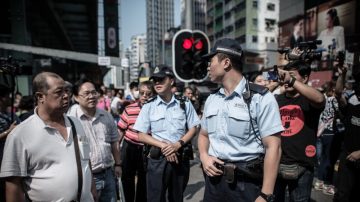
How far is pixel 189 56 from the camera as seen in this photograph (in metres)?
7.59

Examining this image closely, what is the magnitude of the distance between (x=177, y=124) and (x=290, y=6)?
28397 millimetres

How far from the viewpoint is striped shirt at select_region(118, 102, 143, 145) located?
197 inches

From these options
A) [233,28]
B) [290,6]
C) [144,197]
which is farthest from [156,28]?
[144,197]

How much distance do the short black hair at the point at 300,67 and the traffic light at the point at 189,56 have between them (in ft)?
13.5

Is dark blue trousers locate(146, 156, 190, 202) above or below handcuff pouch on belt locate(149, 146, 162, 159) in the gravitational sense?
below

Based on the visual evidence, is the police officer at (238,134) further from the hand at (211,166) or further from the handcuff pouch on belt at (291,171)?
the handcuff pouch on belt at (291,171)

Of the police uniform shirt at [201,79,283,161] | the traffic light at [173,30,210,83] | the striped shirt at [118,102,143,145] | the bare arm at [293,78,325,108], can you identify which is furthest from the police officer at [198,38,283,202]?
the traffic light at [173,30,210,83]

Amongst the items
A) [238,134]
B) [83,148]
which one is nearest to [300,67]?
[238,134]

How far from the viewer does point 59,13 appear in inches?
1021

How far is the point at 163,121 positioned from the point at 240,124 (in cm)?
161

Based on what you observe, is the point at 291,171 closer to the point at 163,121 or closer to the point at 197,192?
the point at 163,121

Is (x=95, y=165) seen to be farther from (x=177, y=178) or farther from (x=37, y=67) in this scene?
(x=37, y=67)

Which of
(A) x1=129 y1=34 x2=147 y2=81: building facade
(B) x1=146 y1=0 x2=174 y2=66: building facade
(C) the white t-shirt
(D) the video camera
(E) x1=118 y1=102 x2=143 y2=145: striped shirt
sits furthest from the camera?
(B) x1=146 y1=0 x2=174 y2=66: building facade

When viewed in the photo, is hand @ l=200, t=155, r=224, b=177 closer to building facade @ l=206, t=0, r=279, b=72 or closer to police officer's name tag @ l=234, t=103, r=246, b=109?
police officer's name tag @ l=234, t=103, r=246, b=109
